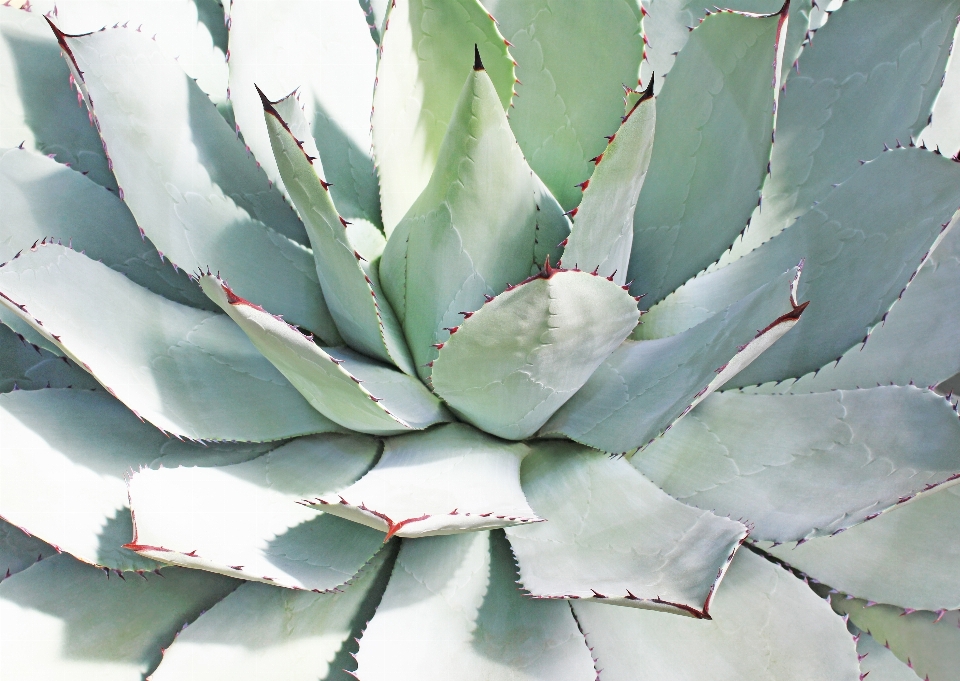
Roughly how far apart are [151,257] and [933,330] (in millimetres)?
852

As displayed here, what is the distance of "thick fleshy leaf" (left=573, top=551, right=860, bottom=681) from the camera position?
0.67m

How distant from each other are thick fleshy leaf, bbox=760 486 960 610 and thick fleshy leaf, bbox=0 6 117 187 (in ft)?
2.86

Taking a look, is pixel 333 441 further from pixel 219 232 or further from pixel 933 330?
pixel 933 330

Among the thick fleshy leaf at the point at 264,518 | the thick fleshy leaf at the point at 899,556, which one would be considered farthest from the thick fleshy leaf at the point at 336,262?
the thick fleshy leaf at the point at 899,556

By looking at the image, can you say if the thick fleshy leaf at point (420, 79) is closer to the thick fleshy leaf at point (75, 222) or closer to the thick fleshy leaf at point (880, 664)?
the thick fleshy leaf at point (75, 222)

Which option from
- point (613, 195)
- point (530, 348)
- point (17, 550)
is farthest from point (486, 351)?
point (17, 550)

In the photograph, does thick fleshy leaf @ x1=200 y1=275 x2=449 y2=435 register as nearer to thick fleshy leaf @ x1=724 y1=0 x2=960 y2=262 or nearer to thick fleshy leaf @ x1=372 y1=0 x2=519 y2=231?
thick fleshy leaf @ x1=372 y1=0 x2=519 y2=231

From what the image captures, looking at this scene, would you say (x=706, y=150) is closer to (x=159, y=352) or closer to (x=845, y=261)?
(x=845, y=261)

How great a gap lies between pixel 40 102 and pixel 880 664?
1.07 m

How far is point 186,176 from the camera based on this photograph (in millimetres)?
851

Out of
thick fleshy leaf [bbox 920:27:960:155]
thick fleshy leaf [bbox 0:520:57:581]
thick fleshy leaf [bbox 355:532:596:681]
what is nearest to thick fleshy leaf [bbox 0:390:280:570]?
thick fleshy leaf [bbox 0:520:57:581]

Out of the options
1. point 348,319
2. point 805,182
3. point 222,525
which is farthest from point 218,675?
point 805,182

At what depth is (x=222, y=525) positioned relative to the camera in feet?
2.25

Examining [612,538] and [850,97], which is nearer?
[612,538]
